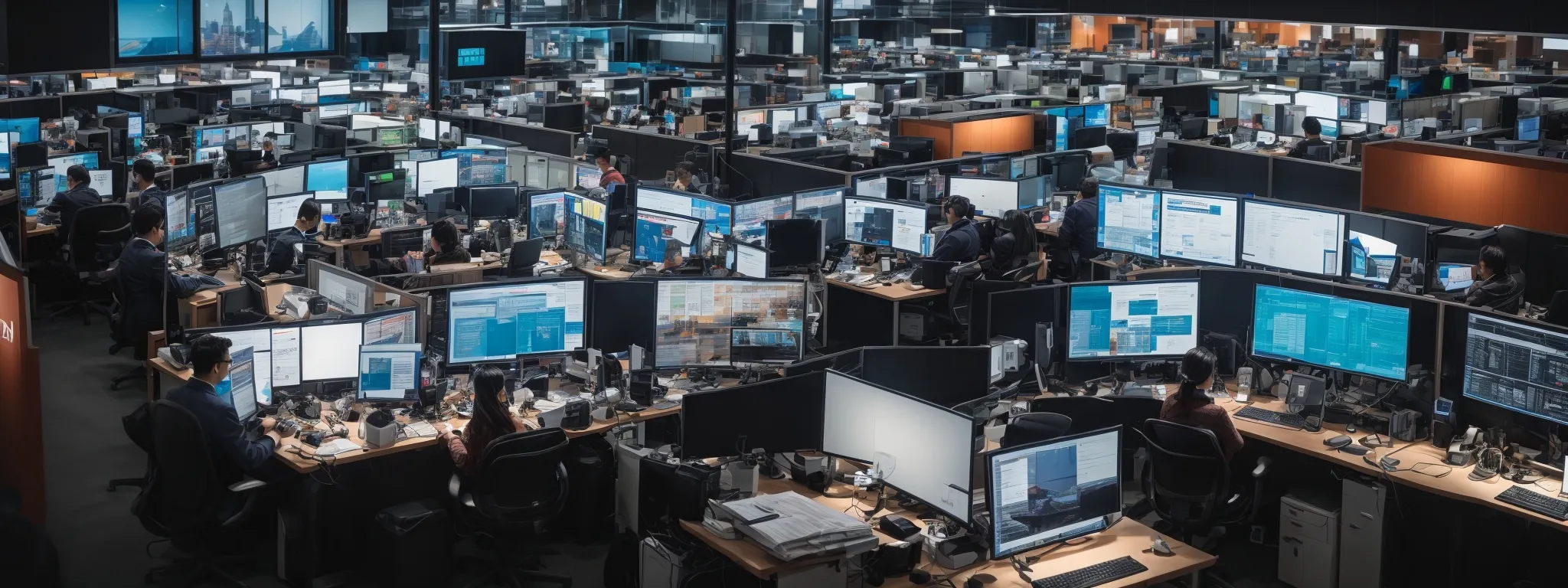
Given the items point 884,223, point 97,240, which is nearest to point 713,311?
point 884,223

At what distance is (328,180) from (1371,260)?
27.0 feet

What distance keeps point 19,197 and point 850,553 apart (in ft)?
30.4

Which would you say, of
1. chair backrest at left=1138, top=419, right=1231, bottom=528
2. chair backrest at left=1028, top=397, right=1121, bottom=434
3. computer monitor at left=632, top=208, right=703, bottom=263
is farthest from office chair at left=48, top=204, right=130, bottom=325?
chair backrest at left=1138, top=419, right=1231, bottom=528

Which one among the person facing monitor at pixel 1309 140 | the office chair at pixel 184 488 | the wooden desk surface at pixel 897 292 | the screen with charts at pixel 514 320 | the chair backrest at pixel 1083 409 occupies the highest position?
the person facing monitor at pixel 1309 140

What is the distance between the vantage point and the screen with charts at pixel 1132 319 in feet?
23.4

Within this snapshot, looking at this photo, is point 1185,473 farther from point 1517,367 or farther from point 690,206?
point 690,206

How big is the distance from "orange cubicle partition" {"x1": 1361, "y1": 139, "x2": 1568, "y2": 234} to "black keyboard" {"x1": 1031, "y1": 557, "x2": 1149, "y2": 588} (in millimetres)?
6705

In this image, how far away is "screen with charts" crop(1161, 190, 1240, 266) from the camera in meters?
8.99

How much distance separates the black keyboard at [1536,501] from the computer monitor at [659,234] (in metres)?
5.57

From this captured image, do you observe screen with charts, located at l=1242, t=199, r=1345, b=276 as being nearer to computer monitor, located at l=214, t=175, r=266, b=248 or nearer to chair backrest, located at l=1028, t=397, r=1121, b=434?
chair backrest, located at l=1028, t=397, r=1121, b=434

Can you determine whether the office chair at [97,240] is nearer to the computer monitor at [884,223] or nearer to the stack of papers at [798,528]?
the computer monitor at [884,223]

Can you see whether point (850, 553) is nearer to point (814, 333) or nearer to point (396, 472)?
point (396, 472)

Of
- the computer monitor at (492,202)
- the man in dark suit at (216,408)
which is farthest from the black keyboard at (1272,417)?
the computer monitor at (492,202)

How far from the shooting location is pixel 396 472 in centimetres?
668
